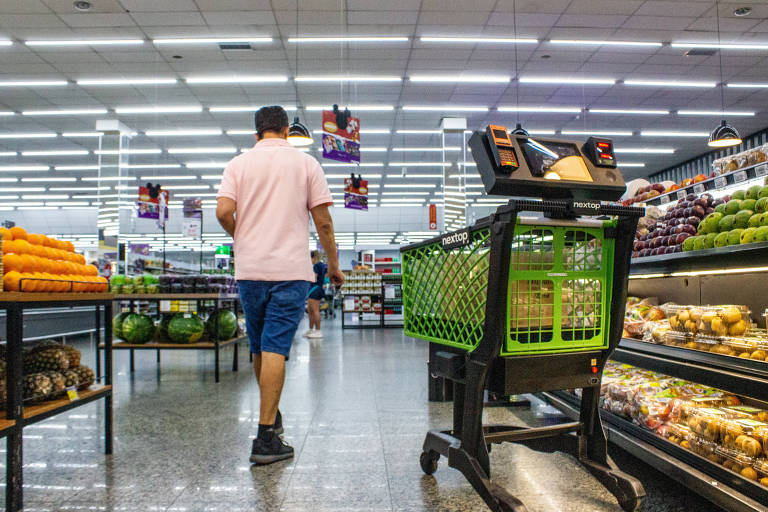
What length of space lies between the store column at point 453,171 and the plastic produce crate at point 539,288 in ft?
32.4

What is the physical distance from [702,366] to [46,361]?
2.71 m

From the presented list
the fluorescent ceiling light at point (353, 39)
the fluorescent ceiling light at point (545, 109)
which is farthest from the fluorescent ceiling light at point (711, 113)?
the fluorescent ceiling light at point (353, 39)

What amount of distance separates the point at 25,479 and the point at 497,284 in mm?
2028

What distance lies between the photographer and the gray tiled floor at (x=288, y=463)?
1.73 meters

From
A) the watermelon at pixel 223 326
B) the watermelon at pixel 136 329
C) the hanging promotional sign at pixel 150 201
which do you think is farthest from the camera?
the hanging promotional sign at pixel 150 201

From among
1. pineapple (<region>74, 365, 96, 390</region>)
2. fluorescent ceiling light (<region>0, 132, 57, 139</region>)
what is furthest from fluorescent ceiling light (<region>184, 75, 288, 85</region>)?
pineapple (<region>74, 365, 96, 390</region>)

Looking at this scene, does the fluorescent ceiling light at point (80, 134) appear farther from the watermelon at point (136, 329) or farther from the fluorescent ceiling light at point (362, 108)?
the watermelon at point (136, 329)

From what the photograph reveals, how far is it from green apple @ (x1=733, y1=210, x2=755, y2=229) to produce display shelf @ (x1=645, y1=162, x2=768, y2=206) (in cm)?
94

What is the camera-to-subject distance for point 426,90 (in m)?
9.74

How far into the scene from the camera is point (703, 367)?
1775mm

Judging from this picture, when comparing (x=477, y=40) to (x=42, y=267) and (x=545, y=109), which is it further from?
(x=42, y=267)

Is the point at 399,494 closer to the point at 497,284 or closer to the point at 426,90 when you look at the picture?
the point at 497,284

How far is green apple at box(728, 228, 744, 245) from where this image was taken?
1.98 meters

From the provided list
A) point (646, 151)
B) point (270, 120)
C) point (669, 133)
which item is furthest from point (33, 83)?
point (646, 151)
